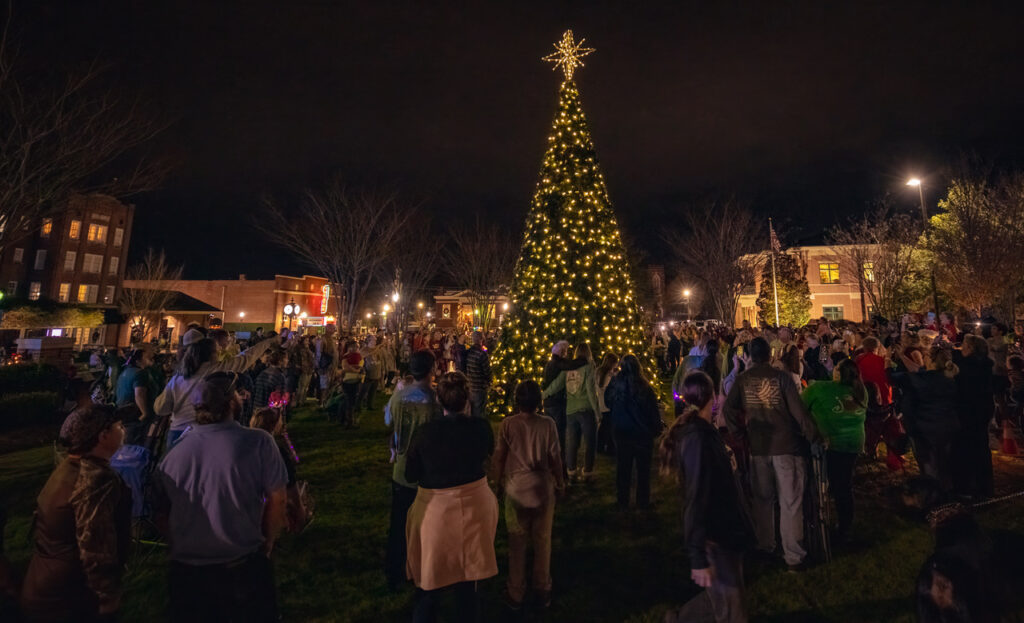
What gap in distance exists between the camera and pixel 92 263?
165ft

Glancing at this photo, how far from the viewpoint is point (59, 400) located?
466 inches

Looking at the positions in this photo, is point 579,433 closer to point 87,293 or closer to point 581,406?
point 581,406

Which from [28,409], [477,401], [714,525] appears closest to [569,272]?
[477,401]

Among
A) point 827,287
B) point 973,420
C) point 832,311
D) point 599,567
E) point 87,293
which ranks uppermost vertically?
point 827,287

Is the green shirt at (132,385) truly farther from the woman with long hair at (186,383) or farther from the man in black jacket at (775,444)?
the man in black jacket at (775,444)

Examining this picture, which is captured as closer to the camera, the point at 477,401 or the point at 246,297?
the point at 477,401

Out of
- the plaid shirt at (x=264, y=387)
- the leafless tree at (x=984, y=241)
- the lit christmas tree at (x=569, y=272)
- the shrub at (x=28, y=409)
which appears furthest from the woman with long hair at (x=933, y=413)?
the leafless tree at (x=984, y=241)

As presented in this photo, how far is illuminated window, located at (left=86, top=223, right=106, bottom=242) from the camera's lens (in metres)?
50.3

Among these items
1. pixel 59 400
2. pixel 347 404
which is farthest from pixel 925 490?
pixel 59 400

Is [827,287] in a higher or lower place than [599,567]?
higher

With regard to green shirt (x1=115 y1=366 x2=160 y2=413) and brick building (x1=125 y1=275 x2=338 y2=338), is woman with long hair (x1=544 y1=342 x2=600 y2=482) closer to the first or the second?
green shirt (x1=115 y1=366 x2=160 y2=413)

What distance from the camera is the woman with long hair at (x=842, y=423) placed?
192 inches

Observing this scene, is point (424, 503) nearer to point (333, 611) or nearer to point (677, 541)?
point (333, 611)

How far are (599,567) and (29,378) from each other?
54.1 feet
